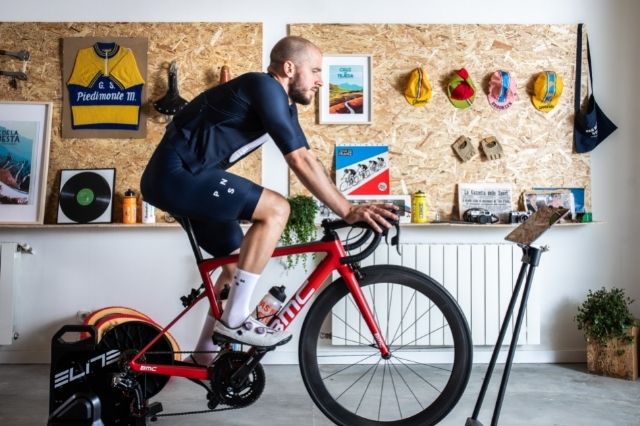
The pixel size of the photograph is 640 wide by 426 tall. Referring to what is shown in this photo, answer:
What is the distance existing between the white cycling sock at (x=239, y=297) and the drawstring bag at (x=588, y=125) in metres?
2.58

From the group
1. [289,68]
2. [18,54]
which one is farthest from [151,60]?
[289,68]

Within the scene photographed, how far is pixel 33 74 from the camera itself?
3.79 metres

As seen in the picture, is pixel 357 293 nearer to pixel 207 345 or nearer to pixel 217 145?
pixel 207 345

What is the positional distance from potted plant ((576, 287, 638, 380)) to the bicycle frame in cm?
182

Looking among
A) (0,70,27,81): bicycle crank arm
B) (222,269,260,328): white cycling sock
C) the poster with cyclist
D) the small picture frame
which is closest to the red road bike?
(222,269,260,328): white cycling sock

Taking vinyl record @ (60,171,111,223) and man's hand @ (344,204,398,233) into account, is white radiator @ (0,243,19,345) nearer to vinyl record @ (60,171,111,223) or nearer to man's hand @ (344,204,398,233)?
vinyl record @ (60,171,111,223)

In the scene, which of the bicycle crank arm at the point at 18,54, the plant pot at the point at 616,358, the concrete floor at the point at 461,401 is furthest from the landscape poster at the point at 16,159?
the plant pot at the point at 616,358

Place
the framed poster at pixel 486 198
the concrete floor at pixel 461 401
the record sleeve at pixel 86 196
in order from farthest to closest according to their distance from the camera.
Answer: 1. the framed poster at pixel 486 198
2. the record sleeve at pixel 86 196
3. the concrete floor at pixel 461 401

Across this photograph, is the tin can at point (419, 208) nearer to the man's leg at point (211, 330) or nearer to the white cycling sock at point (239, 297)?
the man's leg at point (211, 330)

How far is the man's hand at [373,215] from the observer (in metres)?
2.17

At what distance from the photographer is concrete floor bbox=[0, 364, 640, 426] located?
2666 mm

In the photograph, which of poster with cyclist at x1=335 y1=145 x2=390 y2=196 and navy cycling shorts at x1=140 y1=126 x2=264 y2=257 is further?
poster with cyclist at x1=335 y1=145 x2=390 y2=196

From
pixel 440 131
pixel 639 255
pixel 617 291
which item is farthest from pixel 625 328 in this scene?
pixel 440 131

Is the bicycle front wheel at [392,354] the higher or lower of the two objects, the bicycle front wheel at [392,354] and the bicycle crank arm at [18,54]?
the lower
